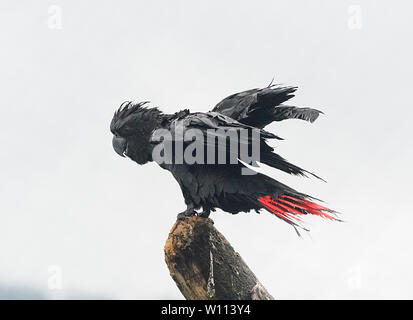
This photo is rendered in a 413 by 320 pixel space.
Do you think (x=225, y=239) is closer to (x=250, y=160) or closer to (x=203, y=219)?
(x=203, y=219)

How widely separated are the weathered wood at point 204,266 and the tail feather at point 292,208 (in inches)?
35.5

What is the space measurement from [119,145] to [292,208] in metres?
3.03

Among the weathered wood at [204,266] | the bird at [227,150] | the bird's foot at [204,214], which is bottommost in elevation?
the weathered wood at [204,266]

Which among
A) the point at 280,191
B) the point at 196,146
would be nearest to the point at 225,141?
the point at 196,146

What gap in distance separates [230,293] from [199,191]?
1.49 metres

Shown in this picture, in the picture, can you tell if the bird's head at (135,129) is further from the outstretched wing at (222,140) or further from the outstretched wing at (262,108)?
the outstretched wing at (262,108)

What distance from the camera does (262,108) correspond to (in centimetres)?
879

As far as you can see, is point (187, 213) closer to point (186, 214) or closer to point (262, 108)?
point (186, 214)

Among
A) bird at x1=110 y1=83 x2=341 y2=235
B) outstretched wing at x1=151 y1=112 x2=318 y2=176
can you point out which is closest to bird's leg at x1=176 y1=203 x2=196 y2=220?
bird at x1=110 y1=83 x2=341 y2=235

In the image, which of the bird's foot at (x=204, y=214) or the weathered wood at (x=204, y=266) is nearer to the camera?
the weathered wood at (x=204, y=266)

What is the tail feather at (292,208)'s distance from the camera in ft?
26.3

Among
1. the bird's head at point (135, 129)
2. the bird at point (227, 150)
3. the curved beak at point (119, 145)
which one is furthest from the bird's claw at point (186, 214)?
the curved beak at point (119, 145)

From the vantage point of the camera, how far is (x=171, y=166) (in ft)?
28.8
